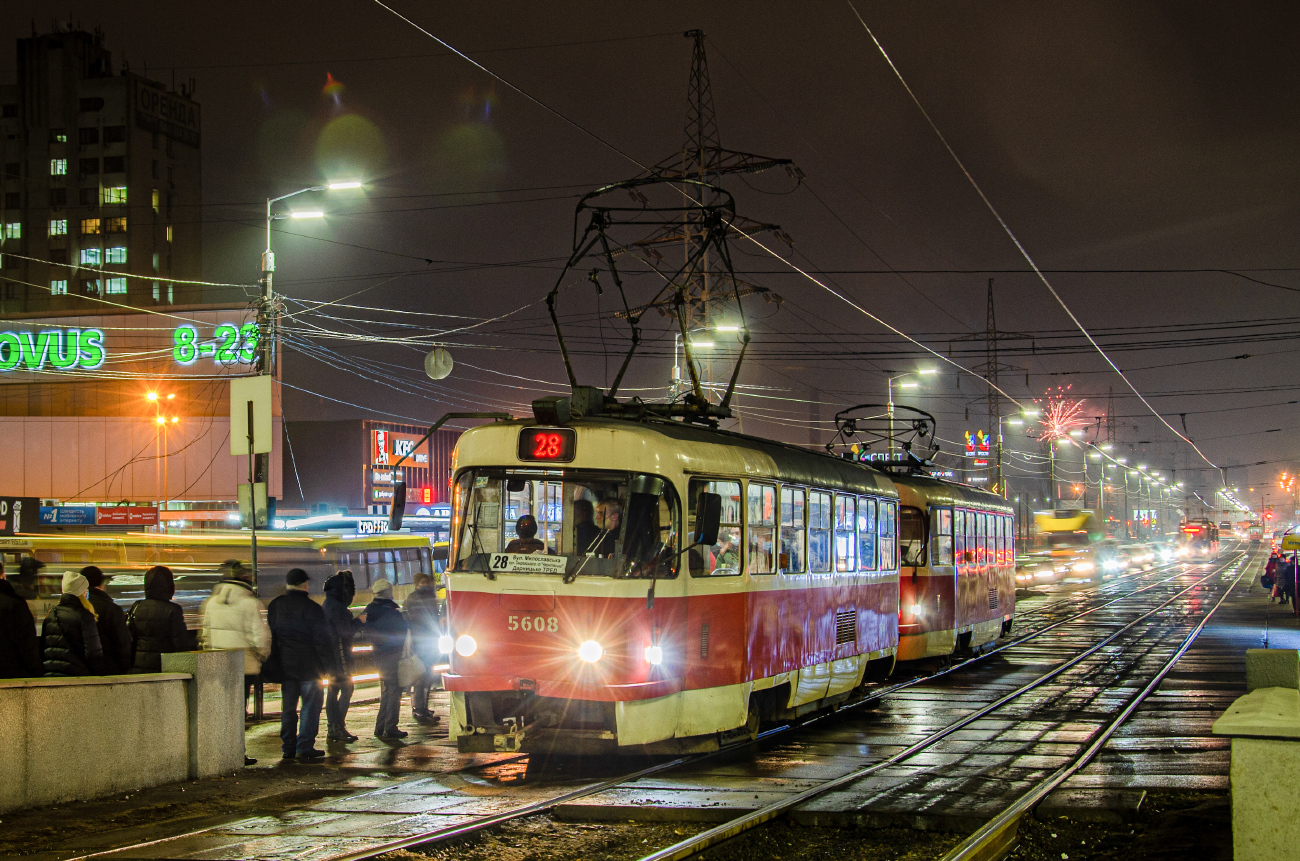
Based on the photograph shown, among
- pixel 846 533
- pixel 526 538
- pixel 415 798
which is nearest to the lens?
pixel 415 798

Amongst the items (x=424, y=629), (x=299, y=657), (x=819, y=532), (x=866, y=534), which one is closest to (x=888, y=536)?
(x=866, y=534)

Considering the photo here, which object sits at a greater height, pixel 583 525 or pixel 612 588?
pixel 583 525

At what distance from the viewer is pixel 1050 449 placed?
56.5 m

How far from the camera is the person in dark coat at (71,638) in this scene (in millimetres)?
9656

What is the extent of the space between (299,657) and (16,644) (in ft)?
8.15

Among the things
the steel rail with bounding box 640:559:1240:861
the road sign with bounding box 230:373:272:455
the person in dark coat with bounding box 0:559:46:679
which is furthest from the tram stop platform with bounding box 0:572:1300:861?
the road sign with bounding box 230:373:272:455

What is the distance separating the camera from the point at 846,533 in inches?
548

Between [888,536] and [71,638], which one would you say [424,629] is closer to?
[71,638]

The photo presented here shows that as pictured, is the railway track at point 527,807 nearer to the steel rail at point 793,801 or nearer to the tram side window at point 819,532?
the steel rail at point 793,801

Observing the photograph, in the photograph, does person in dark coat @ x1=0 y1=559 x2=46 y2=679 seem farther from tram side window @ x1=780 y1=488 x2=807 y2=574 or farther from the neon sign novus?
the neon sign novus

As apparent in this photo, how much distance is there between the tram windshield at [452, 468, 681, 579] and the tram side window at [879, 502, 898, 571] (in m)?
6.03

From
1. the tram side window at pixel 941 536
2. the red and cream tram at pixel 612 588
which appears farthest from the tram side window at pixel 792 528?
the tram side window at pixel 941 536

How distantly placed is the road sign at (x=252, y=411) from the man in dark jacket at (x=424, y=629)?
2.36 m

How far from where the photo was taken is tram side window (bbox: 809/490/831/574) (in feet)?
41.7
